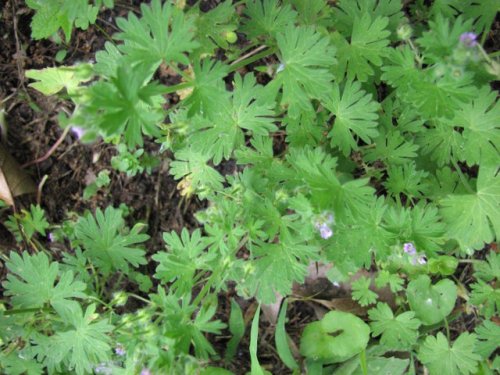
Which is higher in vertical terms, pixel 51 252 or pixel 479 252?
pixel 51 252

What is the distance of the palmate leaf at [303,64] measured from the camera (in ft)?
7.99

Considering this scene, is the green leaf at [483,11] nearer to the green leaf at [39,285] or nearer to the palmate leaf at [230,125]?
the palmate leaf at [230,125]

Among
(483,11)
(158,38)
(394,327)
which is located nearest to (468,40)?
(483,11)

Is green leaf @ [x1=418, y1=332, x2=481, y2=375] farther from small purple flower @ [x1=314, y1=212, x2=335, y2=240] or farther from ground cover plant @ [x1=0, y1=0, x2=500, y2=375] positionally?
small purple flower @ [x1=314, y1=212, x2=335, y2=240]

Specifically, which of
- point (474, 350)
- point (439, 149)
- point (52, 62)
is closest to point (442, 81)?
point (439, 149)

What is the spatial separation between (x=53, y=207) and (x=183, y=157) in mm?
1381

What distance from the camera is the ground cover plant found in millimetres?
2322

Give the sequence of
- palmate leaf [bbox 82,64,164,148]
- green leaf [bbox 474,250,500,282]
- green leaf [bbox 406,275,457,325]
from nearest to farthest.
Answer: palmate leaf [bbox 82,64,164,148] → green leaf [bbox 474,250,500,282] → green leaf [bbox 406,275,457,325]

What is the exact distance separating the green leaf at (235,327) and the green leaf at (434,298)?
114 centimetres

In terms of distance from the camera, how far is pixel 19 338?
3.12 metres

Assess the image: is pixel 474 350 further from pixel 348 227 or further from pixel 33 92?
pixel 33 92

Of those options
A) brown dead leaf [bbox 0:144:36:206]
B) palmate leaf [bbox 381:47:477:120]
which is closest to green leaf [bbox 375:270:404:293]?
palmate leaf [bbox 381:47:477:120]

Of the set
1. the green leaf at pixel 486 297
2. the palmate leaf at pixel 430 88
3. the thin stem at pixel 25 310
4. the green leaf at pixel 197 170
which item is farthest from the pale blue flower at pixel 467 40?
the thin stem at pixel 25 310

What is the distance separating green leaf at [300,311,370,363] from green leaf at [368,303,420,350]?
89mm
